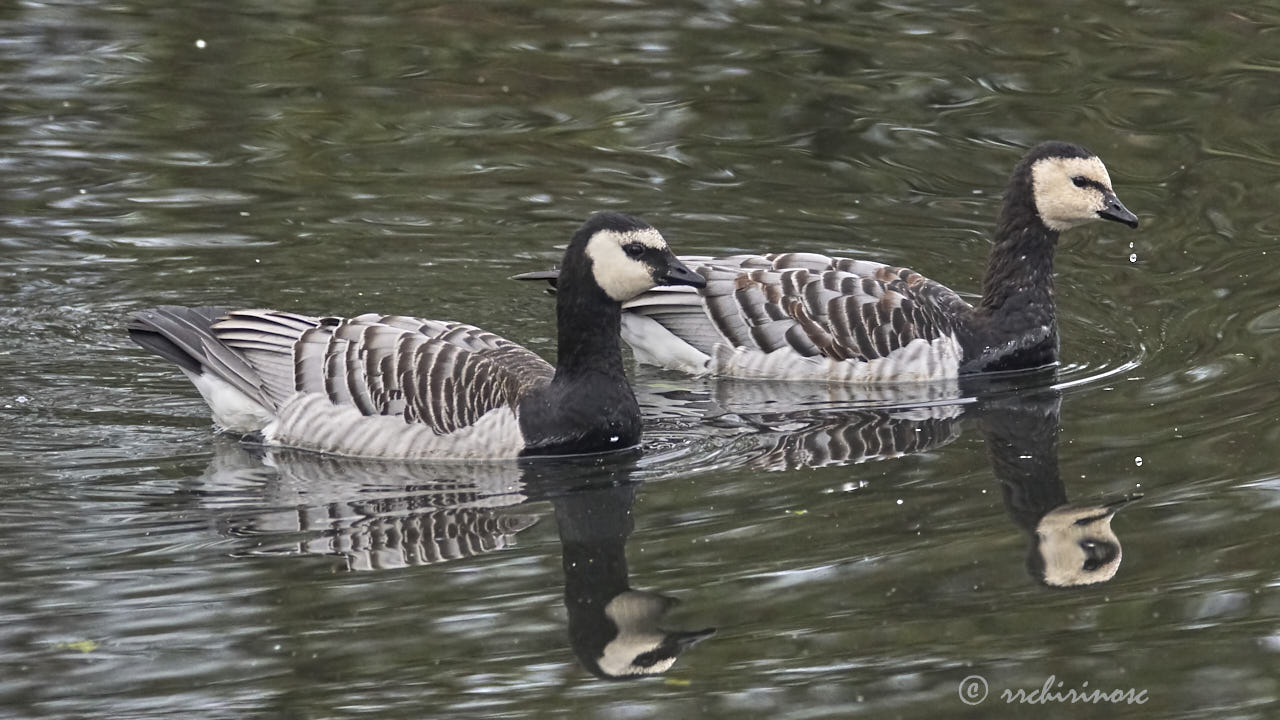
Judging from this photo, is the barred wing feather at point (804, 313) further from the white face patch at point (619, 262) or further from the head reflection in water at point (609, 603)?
the head reflection in water at point (609, 603)

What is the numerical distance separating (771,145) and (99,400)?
7.88 meters

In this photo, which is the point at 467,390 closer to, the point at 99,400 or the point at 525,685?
the point at 99,400

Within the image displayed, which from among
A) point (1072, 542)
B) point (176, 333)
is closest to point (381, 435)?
point (176, 333)

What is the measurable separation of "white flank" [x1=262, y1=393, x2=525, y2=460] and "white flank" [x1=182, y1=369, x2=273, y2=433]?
0.13 metres

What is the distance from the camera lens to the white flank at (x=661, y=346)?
13.6 metres

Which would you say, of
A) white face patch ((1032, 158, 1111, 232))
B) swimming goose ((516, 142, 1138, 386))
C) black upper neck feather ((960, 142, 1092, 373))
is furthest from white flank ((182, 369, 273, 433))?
white face patch ((1032, 158, 1111, 232))

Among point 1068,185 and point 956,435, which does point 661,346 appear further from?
point 1068,185

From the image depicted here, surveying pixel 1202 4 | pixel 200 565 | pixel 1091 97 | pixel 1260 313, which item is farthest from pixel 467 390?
pixel 1202 4

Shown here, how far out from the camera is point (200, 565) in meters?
9.38

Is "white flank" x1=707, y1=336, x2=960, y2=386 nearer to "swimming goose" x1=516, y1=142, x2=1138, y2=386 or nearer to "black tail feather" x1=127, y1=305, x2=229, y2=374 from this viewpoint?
"swimming goose" x1=516, y1=142, x2=1138, y2=386

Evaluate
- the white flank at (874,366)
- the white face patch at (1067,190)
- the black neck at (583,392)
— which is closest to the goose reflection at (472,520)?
the black neck at (583,392)

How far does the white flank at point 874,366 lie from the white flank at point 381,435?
8.90ft

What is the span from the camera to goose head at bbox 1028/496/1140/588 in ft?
30.1

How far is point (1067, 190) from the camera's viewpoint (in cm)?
1326
